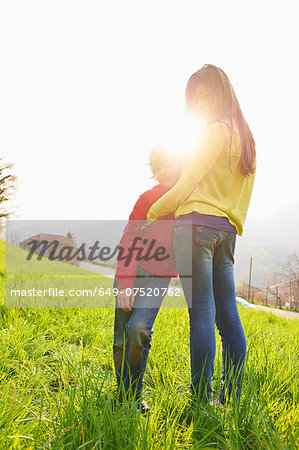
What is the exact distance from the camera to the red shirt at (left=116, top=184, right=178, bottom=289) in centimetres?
159

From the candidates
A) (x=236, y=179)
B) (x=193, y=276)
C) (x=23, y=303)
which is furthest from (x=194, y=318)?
(x=23, y=303)

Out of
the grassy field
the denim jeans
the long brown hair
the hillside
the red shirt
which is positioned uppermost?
the long brown hair

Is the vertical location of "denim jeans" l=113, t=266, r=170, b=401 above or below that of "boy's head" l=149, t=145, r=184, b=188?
below

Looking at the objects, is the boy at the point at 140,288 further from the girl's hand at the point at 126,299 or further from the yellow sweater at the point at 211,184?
the yellow sweater at the point at 211,184

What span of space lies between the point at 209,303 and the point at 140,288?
392 millimetres

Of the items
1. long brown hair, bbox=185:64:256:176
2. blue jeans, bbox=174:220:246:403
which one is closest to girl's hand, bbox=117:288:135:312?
blue jeans, bbox=174:220:246:403

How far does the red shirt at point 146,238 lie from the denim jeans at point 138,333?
0.07 meters

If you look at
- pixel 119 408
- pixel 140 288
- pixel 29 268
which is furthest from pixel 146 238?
pixel 29 268

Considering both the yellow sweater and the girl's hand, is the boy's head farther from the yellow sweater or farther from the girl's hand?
the girl's hand

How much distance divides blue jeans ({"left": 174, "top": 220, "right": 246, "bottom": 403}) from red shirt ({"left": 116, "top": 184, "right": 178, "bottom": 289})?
185mm

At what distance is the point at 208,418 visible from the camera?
49.4 inches

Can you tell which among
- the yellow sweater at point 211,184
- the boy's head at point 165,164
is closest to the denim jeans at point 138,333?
the yellow sweater at point 211,184

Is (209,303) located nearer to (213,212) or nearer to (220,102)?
(213,212)

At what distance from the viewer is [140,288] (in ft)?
5.31
